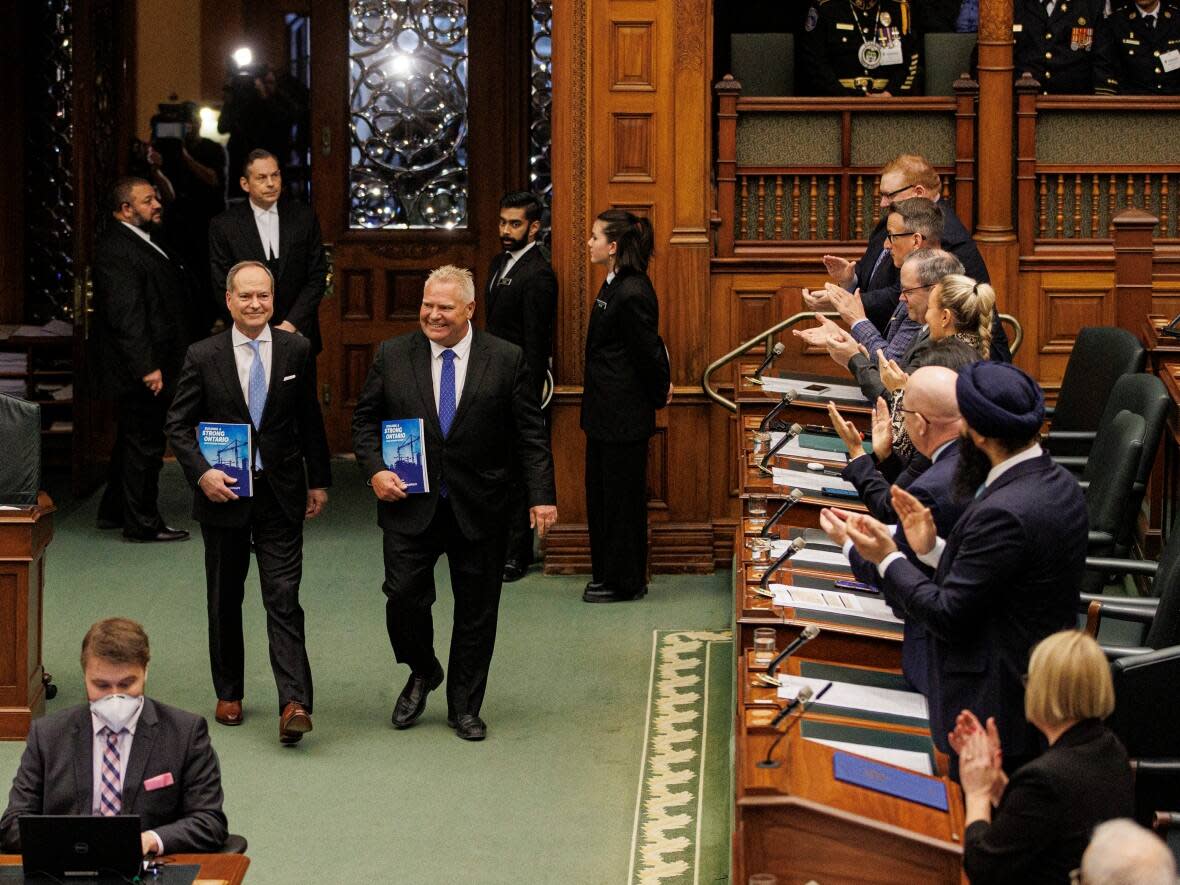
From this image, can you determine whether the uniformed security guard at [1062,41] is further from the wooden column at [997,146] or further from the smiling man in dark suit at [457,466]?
the smiling man in dark suit at [457,466]

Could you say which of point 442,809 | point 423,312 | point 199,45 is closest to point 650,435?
point 423,312

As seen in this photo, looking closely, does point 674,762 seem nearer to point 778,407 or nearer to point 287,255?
point 778,407

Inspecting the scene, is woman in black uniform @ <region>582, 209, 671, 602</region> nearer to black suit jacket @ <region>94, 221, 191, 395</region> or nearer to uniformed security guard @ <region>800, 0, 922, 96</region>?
uniformed security guard @ <region>800, 0, 922, 96</region>

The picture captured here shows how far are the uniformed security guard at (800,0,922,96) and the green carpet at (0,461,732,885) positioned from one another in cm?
273

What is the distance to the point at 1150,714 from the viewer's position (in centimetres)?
468

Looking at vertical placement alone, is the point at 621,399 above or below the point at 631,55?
below

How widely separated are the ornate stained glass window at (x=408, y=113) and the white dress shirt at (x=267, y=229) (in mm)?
2023

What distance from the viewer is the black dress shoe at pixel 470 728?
6.57 metres

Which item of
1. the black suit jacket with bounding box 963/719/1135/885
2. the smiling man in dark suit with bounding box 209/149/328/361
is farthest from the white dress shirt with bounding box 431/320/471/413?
the black suit jacket with bounding box 963/719/1135/885

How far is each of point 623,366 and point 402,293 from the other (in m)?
3.28

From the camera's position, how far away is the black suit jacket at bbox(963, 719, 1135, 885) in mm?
3451

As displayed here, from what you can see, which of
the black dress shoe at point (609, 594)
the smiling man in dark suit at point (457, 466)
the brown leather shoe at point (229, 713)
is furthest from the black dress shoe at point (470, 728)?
the black dress shoe at point (609, 594)

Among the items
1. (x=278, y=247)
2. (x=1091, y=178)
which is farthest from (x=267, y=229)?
(x=1091, y=178)

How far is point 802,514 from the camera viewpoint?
6250 mm
